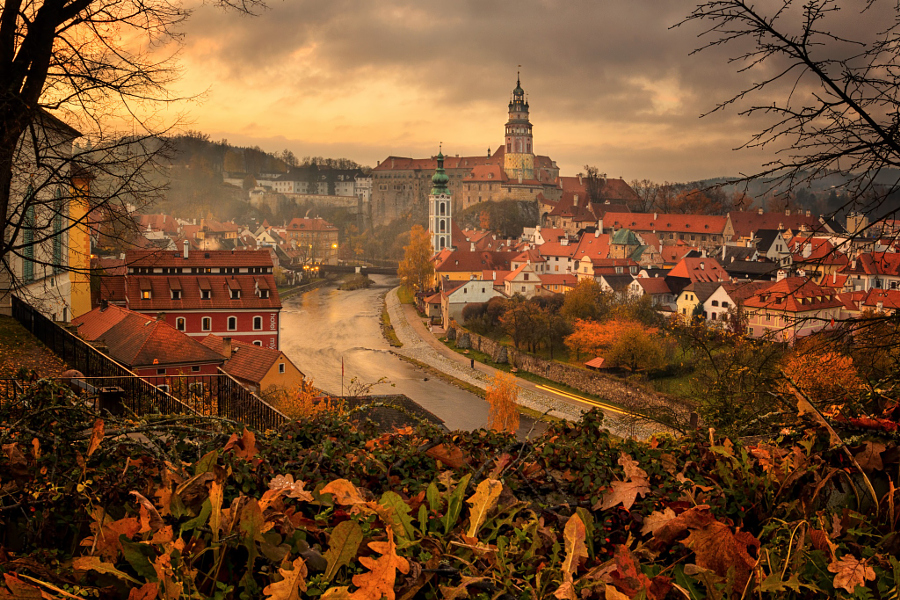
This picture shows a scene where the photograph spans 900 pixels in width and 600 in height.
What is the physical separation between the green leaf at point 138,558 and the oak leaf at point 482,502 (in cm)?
76

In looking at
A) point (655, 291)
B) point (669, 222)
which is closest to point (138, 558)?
point (655, 291)

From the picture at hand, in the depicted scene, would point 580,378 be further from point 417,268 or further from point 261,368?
→ point 417,268

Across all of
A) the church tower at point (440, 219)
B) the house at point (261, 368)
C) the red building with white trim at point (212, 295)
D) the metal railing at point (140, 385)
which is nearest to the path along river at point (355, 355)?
the red building with white trim at point (212, 295)

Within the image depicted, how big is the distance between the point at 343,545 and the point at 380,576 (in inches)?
5.1

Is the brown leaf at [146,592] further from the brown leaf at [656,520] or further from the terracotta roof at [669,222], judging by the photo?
the terracotta roof at [669,222]

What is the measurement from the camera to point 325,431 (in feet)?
10.1

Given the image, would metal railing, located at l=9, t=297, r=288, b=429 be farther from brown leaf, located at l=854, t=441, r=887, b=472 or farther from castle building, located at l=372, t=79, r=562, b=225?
castle building, located at l=372, t=79, r=562, b=225

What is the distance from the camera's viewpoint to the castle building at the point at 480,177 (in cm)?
10344

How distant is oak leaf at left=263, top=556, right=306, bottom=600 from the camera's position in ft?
5.07

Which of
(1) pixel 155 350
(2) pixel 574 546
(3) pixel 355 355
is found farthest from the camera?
(3) pixel 355 355

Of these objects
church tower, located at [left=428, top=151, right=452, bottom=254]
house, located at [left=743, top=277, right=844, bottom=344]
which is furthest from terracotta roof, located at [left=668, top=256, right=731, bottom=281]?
house, located at [left=743, top=277, right=844, bottom=344]

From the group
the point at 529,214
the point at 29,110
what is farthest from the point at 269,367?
the point at 529,214

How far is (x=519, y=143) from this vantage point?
108812 millimetres

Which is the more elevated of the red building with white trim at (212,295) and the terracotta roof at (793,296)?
the terracotta roof at (793,296)
